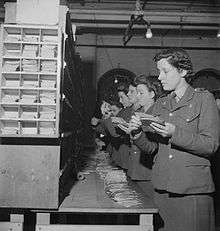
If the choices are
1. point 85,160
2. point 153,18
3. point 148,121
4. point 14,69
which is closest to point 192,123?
point 148,121

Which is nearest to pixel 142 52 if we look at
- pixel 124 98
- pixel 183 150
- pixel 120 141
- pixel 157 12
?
pixel 157 12

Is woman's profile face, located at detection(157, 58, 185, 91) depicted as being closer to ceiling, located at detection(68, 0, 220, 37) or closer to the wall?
ceiling, located at detection(68, 0, 220, 37)

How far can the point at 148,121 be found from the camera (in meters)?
2.59

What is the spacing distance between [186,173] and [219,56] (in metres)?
9.64

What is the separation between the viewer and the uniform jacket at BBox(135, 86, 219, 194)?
97.7 inches

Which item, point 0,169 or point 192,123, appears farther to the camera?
point 0,169

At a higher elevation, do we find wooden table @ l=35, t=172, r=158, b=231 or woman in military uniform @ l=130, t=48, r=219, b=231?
woman in military uniform @ l=130, t=48, r=219, b=231

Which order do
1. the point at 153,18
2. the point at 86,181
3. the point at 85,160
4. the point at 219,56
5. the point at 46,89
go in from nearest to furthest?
the point at 46,89
the point at 86,181
the point at 85,160
the point at 153,18
the point at 219,56

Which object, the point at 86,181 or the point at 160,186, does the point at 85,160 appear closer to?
the point at 86,181

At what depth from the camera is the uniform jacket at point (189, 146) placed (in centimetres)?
248

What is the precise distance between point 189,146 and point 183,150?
0.59ft

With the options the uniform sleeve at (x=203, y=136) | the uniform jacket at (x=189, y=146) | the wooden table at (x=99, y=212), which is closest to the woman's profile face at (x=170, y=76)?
the uniform jacket at (x=189, y=146)

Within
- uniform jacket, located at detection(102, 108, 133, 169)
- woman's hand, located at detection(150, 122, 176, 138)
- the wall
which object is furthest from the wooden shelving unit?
the wall

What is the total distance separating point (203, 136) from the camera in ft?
8.22
